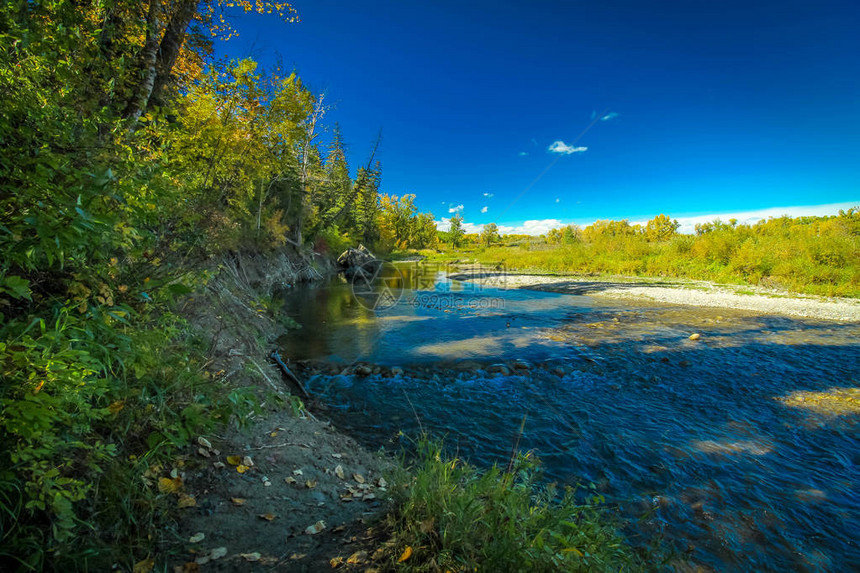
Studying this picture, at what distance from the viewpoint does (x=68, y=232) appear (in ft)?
5.87

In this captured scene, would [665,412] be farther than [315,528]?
Yes

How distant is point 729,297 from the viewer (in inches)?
787

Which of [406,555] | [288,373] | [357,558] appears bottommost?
[288,373]

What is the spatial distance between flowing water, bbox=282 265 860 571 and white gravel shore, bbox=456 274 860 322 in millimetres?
2678

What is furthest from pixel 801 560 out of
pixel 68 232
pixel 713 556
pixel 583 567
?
pixel 68 232

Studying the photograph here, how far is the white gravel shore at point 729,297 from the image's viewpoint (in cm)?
1575

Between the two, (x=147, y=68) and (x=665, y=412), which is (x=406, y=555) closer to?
(x=665, y=412)

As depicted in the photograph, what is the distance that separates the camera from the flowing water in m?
3.98

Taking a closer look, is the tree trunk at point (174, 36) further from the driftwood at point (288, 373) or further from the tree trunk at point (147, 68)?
the driftwood at point (288, 373)

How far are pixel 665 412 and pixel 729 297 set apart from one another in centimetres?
1955

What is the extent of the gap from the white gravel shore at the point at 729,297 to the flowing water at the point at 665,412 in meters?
2.68

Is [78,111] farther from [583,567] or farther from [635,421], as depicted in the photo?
[635,421]

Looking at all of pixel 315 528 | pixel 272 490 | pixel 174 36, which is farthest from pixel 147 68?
pixel 315 528

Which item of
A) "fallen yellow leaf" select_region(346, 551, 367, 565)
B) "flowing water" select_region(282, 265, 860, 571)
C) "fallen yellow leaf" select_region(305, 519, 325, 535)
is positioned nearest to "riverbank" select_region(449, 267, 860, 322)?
"flowing water" select_region(282, 265, 860, 571)
